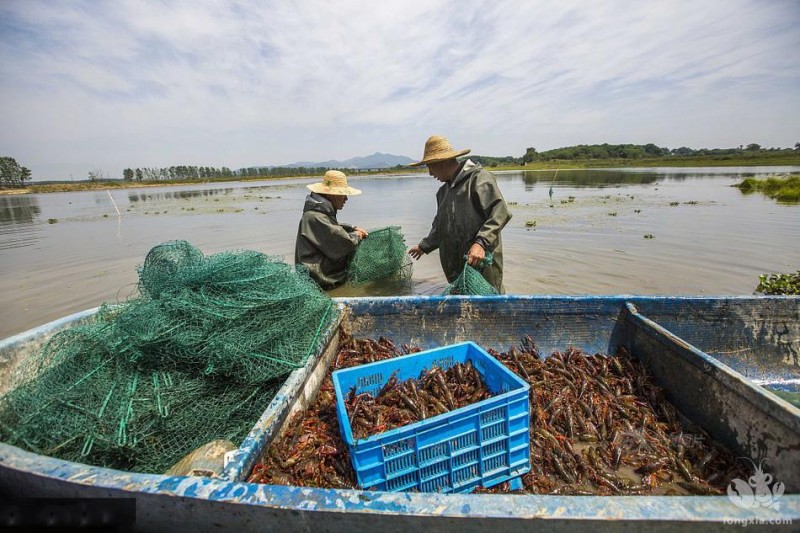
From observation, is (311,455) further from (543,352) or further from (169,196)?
(169,196)

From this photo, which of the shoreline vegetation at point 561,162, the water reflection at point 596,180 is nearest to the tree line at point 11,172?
the shoreline vegetation at point 561,162

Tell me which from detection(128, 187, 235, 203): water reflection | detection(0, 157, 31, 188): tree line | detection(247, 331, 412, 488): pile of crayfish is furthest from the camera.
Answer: detection(0, 157, 31, 188): tree line

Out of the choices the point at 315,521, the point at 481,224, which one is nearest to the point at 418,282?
the point at 481,224

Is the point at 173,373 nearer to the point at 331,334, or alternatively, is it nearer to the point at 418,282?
the point at 331,334

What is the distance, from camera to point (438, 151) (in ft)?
17.5

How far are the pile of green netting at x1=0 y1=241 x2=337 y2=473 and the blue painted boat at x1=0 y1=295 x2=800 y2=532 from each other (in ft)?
1.14

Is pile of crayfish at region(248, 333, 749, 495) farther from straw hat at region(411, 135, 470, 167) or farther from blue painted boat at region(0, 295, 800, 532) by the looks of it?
straw hat at region(411, 135, 470, 167)

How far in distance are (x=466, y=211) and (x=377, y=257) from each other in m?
2.16

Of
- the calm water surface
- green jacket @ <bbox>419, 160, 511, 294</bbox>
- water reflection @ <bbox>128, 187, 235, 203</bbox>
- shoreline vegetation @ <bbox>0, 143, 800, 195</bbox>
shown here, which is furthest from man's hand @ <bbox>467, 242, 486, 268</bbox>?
shoreline vegetation @ <bbox>0, 143, 800, 195</bbox>

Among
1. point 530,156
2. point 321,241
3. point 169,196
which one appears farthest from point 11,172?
point 530,156

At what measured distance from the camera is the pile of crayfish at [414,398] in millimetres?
2815

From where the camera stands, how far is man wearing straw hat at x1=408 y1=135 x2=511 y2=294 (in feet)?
16.1

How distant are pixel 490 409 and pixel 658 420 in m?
2.02

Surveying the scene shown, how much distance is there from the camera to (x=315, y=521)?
164 cm
